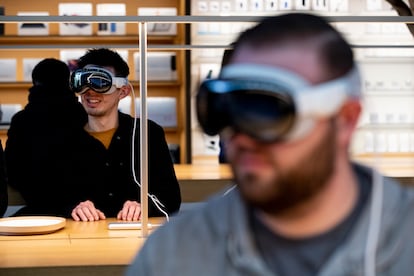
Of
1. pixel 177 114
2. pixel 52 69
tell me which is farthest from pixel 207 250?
pixel 177 114

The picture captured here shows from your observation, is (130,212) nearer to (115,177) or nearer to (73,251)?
(115,177)

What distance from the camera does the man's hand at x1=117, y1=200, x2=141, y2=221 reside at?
2.68 metres

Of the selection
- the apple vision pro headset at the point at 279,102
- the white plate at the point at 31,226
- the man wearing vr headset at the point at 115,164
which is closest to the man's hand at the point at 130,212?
the man wearing vr headset at the point at 115,164

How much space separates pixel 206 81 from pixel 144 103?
1.48 metres

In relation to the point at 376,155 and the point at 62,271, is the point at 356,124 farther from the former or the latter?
the point at 62,271

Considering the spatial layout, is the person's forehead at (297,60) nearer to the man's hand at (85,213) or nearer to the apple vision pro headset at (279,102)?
the apple vision pro headset at (279,102)

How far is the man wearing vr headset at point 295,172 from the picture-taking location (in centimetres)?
82

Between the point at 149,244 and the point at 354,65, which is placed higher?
the point at 354,65

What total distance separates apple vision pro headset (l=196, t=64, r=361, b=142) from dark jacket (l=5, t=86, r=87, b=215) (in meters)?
2.02

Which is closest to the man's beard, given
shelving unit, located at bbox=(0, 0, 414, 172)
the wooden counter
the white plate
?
the wooden counter

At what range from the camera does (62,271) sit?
2010 mm

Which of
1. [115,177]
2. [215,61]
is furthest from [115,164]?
[215,61]

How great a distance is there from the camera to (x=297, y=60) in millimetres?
840

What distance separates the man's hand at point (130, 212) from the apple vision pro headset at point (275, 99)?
6.04 ft
